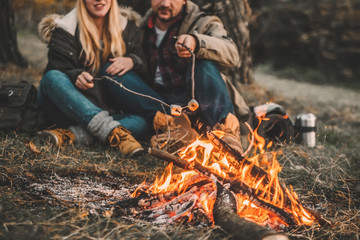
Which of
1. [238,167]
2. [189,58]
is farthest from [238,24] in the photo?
[238,167]

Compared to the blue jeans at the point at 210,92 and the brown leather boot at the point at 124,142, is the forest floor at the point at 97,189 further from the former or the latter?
the blue jeans at the point at 210,92

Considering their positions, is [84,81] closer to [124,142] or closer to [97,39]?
[97,39]

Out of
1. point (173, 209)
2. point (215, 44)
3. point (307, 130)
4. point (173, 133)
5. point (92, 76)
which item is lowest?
point (307, 130)

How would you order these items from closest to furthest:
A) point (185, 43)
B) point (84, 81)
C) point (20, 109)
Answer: point (185, 43) < point (84, 81) < point (20, 109)

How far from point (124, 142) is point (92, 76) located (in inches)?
29.8

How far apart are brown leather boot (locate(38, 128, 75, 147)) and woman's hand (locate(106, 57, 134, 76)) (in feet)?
2.09

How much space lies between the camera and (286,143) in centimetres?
325

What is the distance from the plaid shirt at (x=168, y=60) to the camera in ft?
11.0

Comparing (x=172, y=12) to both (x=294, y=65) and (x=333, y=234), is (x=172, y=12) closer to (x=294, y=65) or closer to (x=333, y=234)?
(x=333, y=234)

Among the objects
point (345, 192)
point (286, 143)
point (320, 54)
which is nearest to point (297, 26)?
point (320, 54)

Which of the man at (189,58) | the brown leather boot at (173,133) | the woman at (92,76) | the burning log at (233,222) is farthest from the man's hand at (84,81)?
the burning log at (233,222)

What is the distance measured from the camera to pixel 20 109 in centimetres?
303

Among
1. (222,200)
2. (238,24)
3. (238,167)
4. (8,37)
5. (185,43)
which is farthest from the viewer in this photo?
(8,37)

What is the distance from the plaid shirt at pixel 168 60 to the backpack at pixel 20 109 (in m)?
1.10
